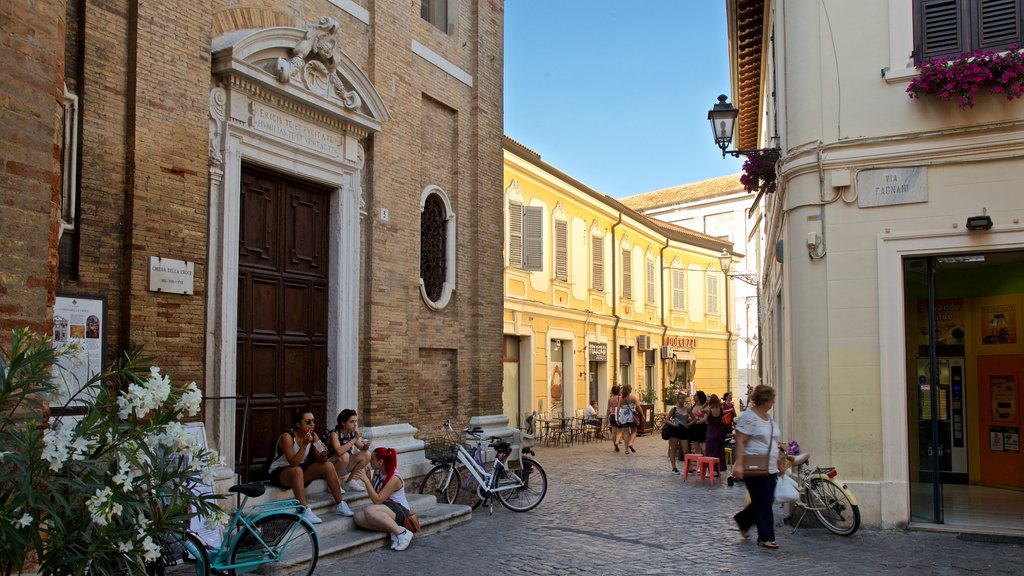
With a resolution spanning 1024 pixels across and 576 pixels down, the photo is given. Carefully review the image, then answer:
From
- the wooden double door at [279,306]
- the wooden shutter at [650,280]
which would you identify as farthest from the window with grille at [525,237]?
the wooden double door at [279,306]

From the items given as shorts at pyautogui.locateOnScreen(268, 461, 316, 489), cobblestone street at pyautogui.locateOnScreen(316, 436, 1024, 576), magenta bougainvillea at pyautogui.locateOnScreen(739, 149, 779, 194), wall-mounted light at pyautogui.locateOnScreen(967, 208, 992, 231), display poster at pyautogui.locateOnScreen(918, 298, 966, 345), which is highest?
magenta bougainvillea at pyautogui.locateOnScreen(739, 149, 779, 194)

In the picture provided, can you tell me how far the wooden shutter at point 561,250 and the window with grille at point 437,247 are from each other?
1205 cm

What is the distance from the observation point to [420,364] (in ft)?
41.8

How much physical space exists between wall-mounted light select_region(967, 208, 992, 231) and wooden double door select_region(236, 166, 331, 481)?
24.1ft

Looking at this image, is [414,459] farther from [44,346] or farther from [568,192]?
[568,192]

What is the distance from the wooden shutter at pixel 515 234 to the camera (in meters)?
22.9

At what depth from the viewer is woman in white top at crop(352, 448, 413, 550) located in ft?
29.0

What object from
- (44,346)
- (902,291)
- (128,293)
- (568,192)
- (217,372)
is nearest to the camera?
(44,346)

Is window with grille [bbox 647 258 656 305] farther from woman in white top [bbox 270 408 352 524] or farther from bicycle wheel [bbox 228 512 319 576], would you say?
bicycle wheel [bbox 228 512 319 576]

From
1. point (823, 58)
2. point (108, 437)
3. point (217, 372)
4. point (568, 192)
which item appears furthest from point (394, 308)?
point (568, 192)

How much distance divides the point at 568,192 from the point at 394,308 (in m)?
14.7

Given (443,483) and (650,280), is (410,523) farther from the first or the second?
(650,280)

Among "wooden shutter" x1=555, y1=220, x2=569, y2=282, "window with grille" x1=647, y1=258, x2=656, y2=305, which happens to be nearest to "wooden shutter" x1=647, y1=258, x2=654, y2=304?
"window with grille" x1=647, y1=258, x2=656, y2=305

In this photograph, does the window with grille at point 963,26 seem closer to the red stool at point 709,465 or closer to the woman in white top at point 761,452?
the woman in white top at point 761,452
